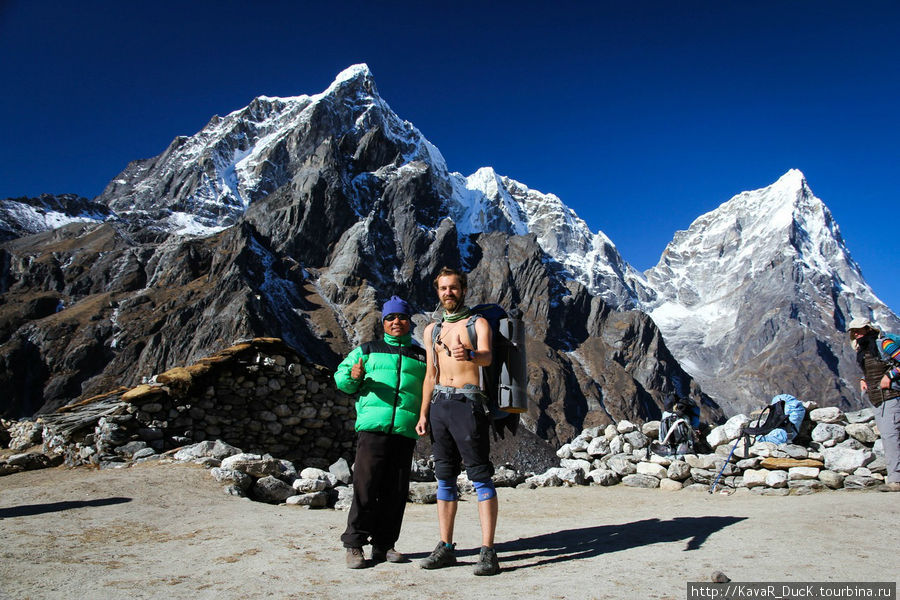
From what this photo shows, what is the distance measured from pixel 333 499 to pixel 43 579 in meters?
3.88

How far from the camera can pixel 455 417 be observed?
188 inches

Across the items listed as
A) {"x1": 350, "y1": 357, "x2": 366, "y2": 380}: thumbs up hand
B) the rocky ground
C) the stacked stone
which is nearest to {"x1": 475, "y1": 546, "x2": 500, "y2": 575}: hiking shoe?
the rocky ground

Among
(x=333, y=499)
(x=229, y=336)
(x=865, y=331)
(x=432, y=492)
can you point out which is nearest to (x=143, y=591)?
(x=333, y=499)

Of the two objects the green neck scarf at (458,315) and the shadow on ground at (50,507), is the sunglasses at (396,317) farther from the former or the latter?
the shadow on ground at (50,507)

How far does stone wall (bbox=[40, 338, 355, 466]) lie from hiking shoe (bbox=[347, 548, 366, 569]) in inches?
235

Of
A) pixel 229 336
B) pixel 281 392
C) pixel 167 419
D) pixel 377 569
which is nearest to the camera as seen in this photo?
pixel 377 569

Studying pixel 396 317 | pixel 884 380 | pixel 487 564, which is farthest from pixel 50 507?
pixel 884 380

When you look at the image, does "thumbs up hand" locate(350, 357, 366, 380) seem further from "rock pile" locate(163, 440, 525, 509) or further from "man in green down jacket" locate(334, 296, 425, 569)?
"rock pile" locate(163, 440, 525, 509)

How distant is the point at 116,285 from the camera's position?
450ft

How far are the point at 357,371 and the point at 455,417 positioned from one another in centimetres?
98

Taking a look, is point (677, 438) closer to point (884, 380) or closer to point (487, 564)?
point (884, 380)

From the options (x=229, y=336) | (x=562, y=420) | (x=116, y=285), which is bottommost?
(x=562, y=420)

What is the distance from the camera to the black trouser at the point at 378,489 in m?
4.80

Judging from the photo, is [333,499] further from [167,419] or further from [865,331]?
[865,331]
